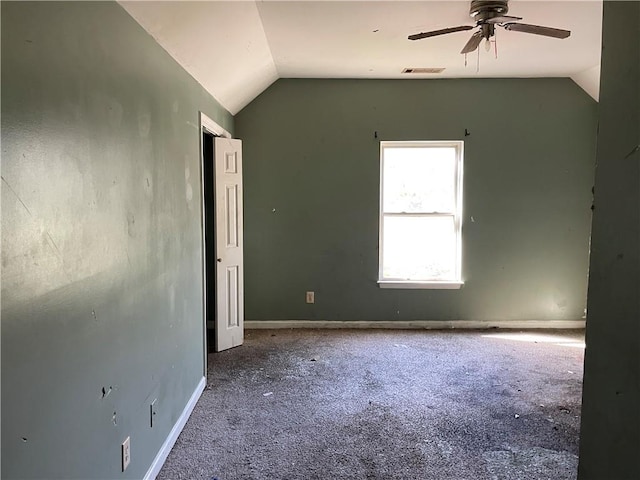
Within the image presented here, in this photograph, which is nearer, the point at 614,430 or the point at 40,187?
the point at 614,430

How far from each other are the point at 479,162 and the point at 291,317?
2.55 metres

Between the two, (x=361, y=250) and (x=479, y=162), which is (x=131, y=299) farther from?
(x=479, y=162)

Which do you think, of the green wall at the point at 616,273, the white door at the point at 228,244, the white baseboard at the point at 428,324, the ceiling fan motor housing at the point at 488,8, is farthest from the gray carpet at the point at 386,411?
the ceiling fan motor housing at the point at 488,8

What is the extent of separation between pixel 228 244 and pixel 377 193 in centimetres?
165

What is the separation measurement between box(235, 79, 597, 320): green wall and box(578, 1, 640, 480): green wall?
3880 millimetres

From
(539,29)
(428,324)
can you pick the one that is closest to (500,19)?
(539,29)

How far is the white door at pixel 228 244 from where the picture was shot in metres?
3.96

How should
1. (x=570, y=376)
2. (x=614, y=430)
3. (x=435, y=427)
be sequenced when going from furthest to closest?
(x=570, y=376) < (x=435, y=427) < (x=614, y=430)

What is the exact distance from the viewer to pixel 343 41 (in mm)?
3455

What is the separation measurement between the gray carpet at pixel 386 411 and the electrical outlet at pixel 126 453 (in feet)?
1.44

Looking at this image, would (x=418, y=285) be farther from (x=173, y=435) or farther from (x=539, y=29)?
(x=173, y=435)

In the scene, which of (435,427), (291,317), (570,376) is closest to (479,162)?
(570,376)

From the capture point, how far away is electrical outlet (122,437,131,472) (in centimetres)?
186

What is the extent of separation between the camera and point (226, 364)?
12.4 ft
